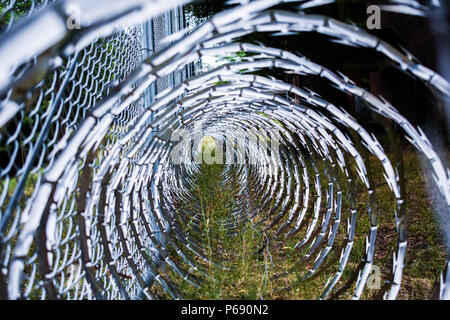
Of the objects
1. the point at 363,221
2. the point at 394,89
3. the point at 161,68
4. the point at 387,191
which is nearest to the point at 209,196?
the point at 363,221

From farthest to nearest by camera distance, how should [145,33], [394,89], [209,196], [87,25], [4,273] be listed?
[394,89]
[209,196]
[145,33]
[4,273]
[87,25]

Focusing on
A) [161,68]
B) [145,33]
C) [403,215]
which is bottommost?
[403,215]

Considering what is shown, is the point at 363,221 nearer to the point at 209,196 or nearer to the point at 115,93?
the point at 209,196

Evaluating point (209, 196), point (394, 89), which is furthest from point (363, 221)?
point (394, 89)

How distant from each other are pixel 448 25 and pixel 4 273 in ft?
3.79

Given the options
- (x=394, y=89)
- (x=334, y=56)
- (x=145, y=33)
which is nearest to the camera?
(x=145, y=33)

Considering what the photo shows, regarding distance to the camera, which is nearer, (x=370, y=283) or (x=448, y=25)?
(x=448, y=25)

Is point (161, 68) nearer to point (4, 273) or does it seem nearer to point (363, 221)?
point (4, 273)

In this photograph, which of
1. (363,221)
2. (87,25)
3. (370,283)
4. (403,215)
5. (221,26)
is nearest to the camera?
(87,25)

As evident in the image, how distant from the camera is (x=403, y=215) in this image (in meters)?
1.51

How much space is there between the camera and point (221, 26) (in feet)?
3.02

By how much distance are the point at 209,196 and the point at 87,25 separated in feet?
13.7
